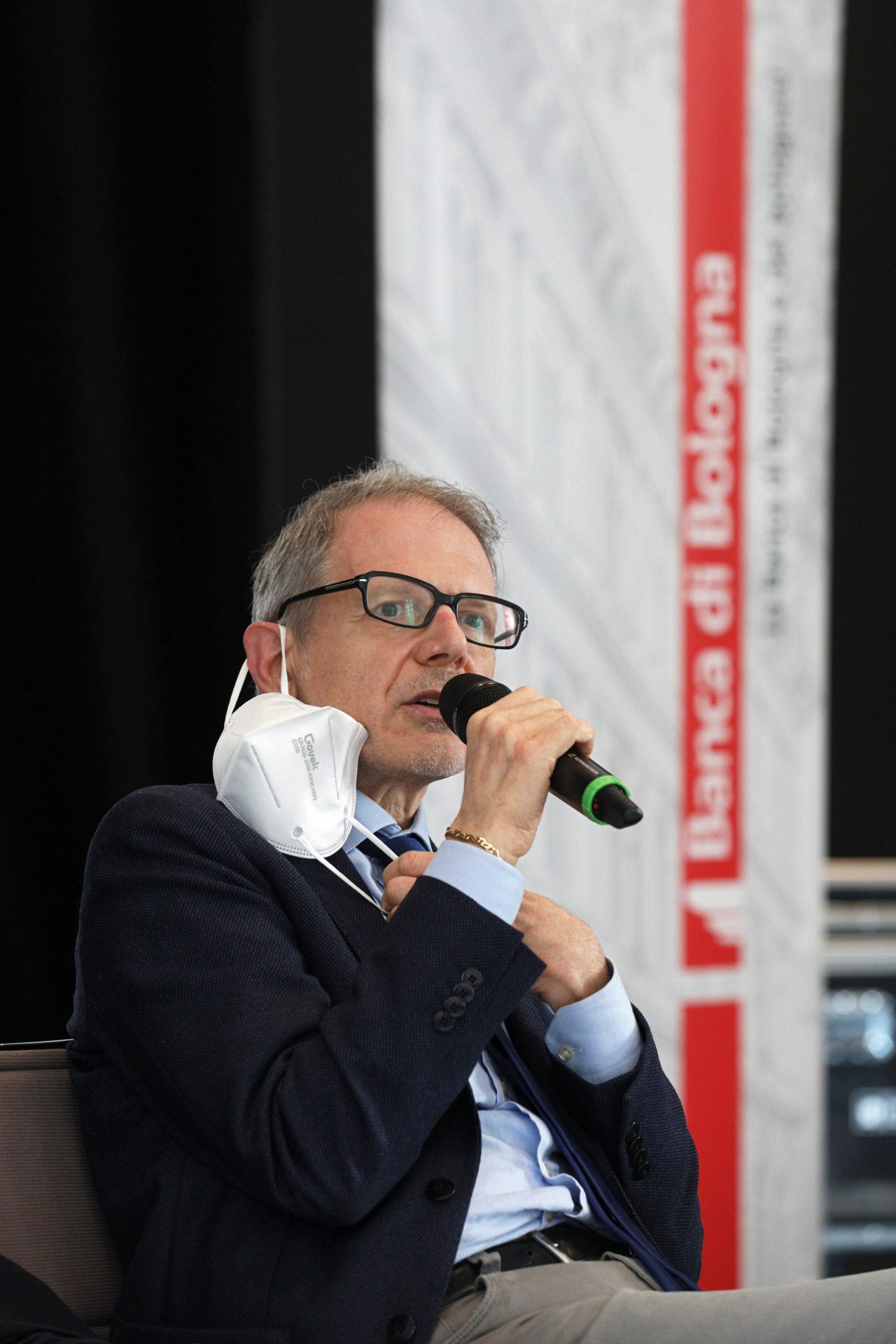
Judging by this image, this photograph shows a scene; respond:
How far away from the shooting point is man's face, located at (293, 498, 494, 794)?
1.51 m

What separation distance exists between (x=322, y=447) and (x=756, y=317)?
1.00m

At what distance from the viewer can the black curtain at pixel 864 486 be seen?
328 centimetres

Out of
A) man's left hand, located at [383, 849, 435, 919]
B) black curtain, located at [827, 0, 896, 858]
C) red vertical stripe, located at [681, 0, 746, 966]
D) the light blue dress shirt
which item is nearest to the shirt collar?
the light blue dress shirt

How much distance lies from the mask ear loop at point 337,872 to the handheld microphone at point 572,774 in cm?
20

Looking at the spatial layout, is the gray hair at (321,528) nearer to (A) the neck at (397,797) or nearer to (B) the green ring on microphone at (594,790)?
(A) the neck at (397,797)

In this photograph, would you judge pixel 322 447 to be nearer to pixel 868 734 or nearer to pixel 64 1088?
pixel 64 1088

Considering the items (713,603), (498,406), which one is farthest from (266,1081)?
(713,603)

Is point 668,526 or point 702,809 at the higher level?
point 668,526

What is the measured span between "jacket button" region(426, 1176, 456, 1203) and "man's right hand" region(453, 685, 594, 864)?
0.30 metres

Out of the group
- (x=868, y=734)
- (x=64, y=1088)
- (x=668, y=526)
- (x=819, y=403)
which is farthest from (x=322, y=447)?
(x=868, y=734)

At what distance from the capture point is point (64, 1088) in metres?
1.39

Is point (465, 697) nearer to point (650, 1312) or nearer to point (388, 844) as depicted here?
point (388, 844)

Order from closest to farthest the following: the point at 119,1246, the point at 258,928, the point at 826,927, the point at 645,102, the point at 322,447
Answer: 1. the point at 258,928
2. the point at 119,1246
3. the point at 322,447
4. the point at 645,102
5. the point at 826,927

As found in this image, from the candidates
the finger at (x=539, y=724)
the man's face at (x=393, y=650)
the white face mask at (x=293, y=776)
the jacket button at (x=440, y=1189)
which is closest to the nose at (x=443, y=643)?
the man's face at (x=393, y=650)
